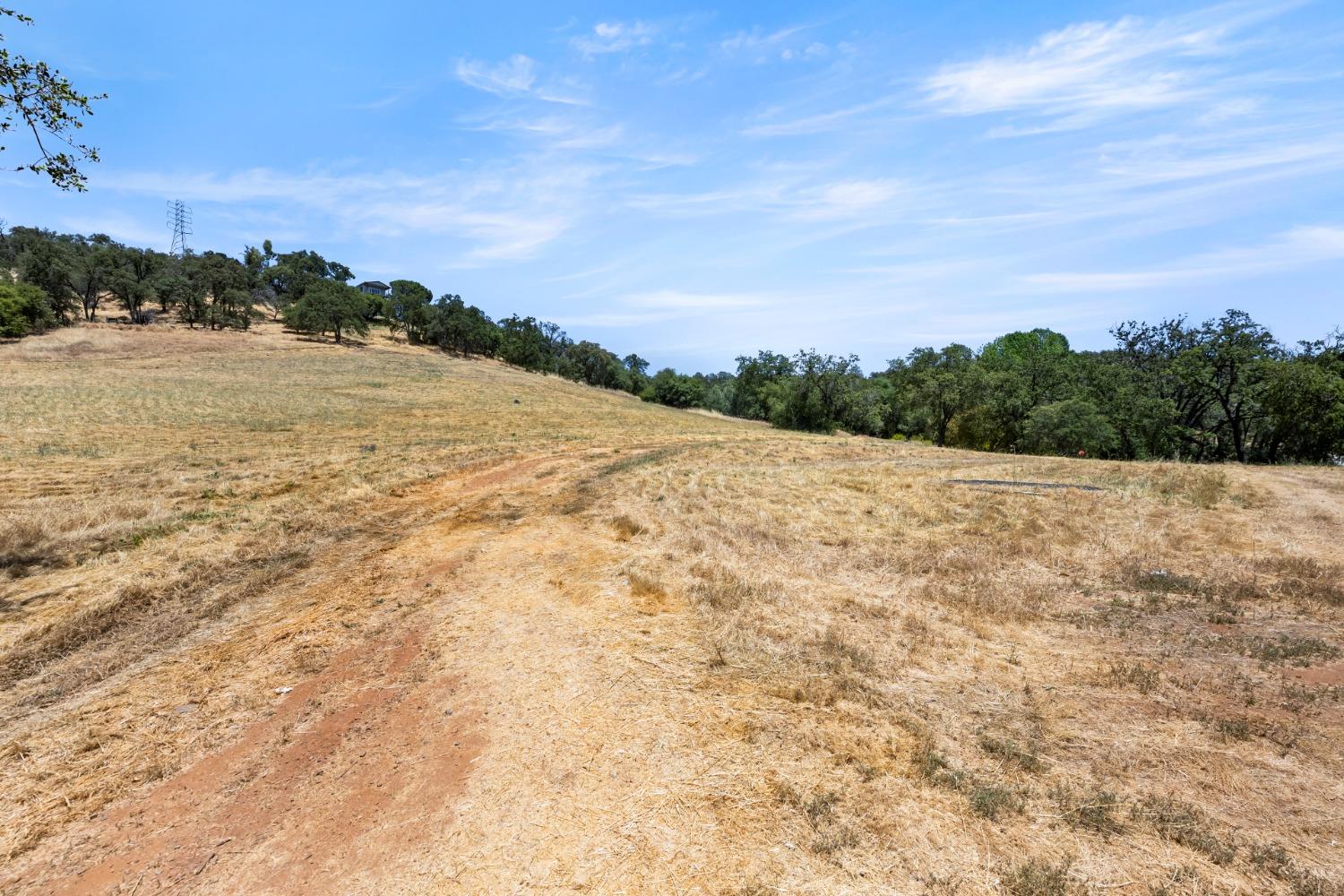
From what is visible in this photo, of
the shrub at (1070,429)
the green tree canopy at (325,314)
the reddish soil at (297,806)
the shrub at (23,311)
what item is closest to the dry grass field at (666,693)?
the reddish soil at (297,806)

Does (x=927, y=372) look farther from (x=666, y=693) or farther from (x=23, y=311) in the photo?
(x=23, y=311)

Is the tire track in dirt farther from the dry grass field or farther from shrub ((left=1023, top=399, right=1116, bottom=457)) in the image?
shrub ((left=1023, top=399, right=1116, bottom=457))

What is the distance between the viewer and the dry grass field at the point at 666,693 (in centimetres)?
415

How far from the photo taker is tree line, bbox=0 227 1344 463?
34875 mm

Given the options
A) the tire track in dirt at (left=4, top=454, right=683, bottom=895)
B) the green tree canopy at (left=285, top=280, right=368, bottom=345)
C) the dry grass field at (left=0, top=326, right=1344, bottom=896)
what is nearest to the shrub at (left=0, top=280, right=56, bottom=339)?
the green tree canopy at (left=285, top=280, right=368, bottom=345)

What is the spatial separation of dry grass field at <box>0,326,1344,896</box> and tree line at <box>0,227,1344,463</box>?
29.4 meters

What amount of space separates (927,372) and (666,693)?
59465 mm

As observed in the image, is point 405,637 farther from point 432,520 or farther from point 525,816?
point 432,520

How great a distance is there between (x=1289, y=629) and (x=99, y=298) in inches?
5011

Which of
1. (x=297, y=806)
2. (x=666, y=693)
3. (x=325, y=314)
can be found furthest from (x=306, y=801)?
(x=325, y=314)

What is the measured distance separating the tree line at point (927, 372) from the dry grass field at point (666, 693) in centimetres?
2944

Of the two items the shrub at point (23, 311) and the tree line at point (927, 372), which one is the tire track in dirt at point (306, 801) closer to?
the tree line at point (927, 372)

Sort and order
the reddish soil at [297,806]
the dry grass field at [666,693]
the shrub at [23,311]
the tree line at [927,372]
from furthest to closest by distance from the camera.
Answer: the shrub at [23,311], the tree line at [927,372], the dry grass field at [666,693], the reddish soil at [297,806]

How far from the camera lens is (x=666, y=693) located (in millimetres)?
6176
